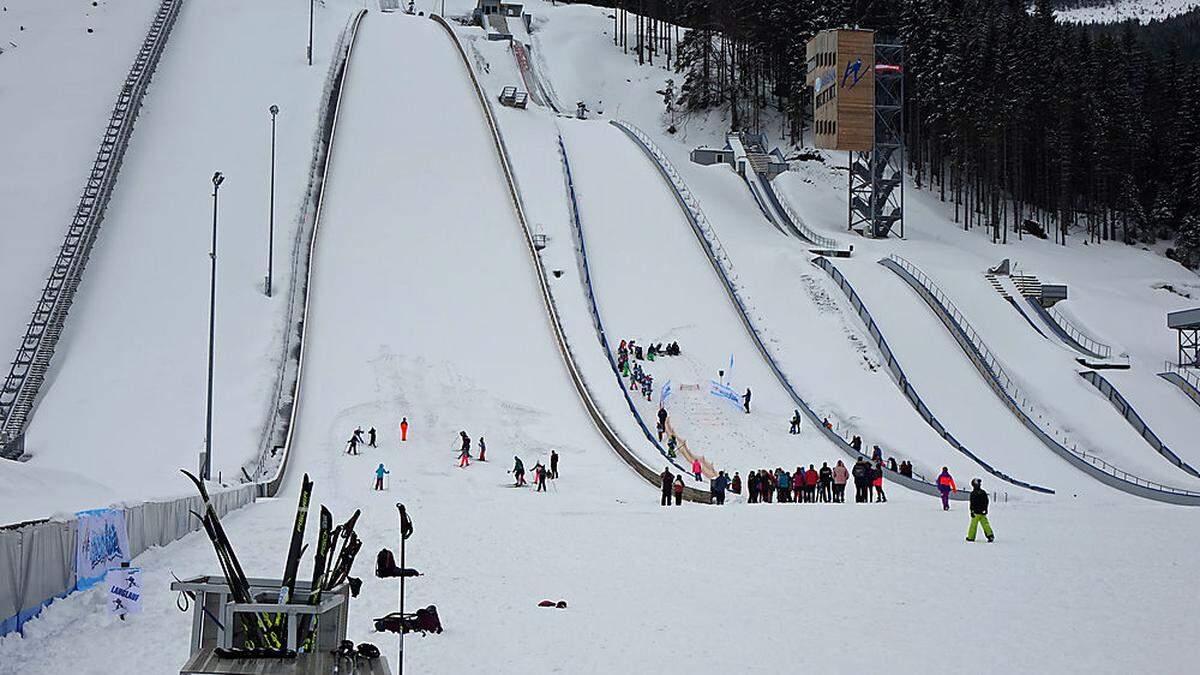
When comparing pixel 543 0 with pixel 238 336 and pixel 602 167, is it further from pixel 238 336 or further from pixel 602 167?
pixel 238 336

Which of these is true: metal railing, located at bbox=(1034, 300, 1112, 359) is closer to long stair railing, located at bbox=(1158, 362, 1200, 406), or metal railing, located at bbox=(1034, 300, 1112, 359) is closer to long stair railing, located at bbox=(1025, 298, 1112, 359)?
long stair railing, located at bbox=(1025, 298, 1112, 359)

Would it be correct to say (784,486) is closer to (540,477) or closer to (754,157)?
(540,477)

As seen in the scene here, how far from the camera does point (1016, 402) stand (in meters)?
26.8

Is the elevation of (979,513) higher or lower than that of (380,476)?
higher

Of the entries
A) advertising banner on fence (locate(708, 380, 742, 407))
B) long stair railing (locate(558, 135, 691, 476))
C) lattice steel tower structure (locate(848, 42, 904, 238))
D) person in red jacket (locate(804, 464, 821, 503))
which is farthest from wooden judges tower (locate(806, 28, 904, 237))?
person in red jacket (locate(804, 464, 821, 503))

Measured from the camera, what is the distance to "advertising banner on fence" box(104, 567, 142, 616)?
335 inches

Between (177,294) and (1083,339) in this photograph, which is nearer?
(177,294)

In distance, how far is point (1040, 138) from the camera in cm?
5200

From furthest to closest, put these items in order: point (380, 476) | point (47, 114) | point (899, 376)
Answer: point (47, 114), point (899, 376), point (380, 476)

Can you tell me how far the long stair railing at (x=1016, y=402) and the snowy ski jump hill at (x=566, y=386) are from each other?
211mm

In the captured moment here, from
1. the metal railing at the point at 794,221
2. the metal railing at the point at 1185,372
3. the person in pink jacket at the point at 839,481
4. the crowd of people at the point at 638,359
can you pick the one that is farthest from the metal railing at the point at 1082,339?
the person in pink jacket at the point at 839,481

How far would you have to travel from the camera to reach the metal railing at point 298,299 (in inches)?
820

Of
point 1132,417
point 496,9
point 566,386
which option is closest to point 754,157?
point 1132,417

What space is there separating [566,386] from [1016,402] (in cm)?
1016
